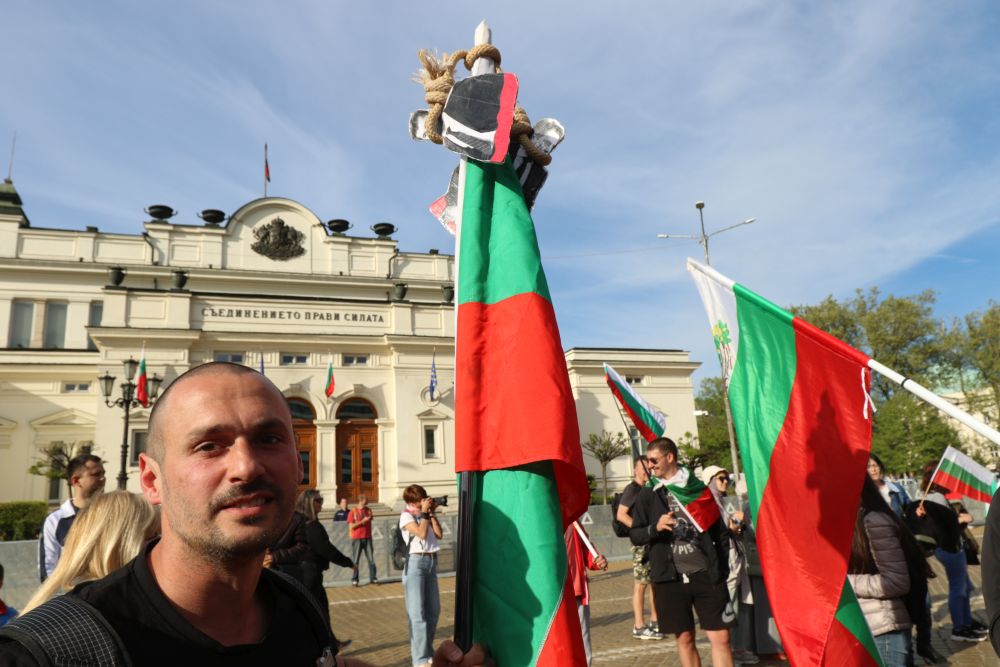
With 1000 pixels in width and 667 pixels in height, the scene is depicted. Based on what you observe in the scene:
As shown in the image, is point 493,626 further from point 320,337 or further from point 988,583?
point 320,337

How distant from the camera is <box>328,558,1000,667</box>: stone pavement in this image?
7438mm

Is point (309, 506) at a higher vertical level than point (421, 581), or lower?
higher

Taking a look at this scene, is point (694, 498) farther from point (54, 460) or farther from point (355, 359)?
point (54, 460)

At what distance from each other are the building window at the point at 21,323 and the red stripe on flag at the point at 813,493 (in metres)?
41.7

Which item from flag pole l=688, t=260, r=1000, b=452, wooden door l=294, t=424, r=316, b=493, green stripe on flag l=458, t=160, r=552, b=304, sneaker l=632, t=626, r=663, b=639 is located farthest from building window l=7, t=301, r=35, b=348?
flag pole l=688, t=260, r=1000, b=452

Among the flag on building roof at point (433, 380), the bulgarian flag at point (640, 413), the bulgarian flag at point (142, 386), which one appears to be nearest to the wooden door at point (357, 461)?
the flag on building roof at point (433, 380)

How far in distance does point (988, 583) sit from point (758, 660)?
5.80m

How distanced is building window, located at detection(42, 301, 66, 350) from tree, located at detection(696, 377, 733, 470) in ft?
110

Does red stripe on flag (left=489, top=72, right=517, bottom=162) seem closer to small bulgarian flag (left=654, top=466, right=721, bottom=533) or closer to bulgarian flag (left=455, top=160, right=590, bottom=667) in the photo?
bulgarian flag (left=455, top=160, right=590, bottom=667)

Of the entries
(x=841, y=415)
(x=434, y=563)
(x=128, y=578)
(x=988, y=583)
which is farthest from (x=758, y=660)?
(x=128, y=578)

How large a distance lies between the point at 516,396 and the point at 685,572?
374 centimetres

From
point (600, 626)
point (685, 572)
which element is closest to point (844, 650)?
point (685, 572)

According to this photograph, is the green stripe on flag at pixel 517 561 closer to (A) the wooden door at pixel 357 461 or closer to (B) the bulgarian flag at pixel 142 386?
(B) the bulgarian flag at pixel 142 386

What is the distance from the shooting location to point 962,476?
9.73m
